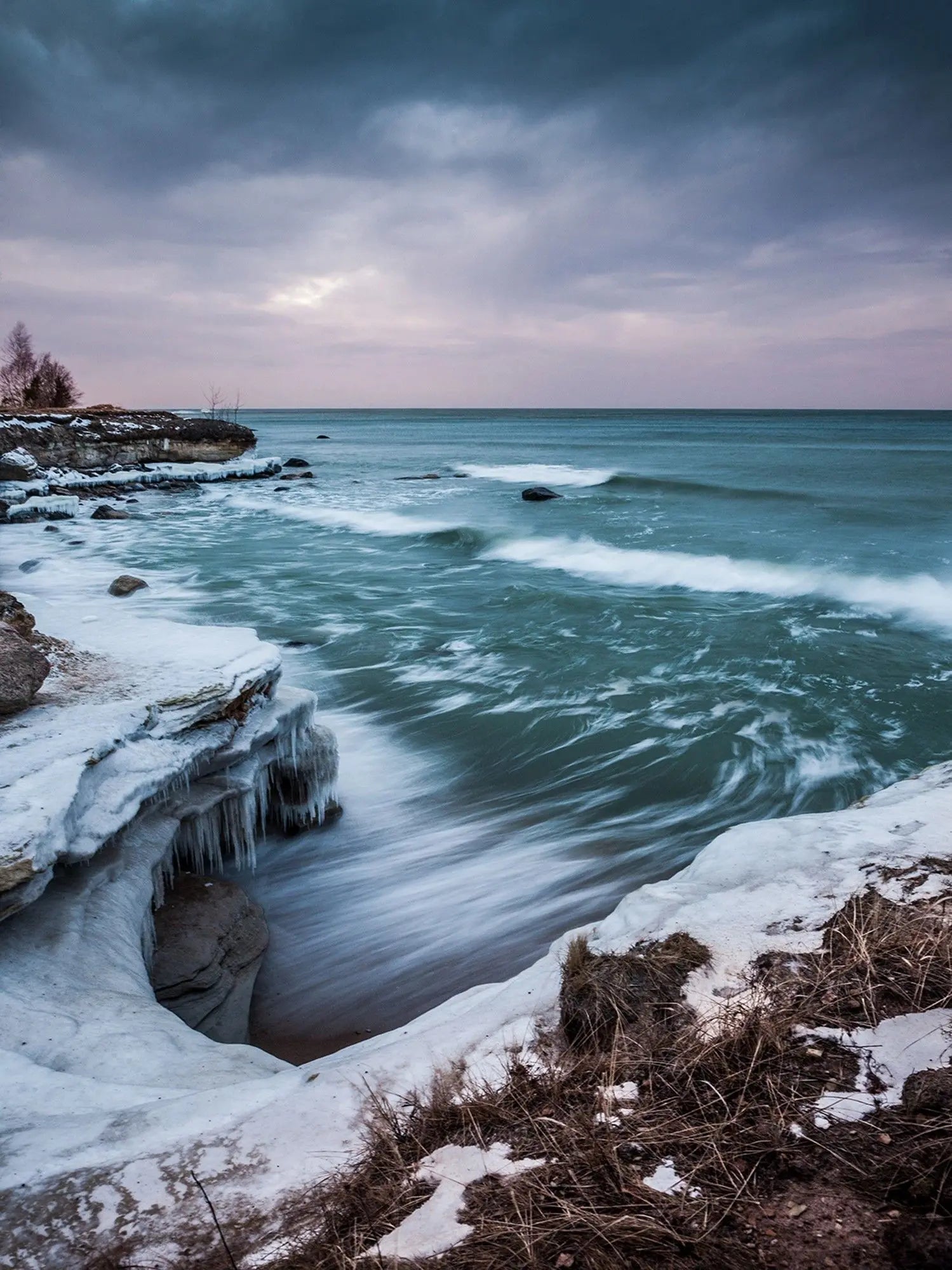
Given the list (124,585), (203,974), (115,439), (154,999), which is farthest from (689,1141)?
(115,439)

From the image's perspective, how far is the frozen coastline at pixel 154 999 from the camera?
238cm

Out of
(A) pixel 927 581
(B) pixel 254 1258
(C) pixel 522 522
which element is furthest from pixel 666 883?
(C) pixel 522 522

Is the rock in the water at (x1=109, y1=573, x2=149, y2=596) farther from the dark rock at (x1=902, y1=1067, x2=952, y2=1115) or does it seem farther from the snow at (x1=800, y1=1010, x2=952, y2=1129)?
the dark rock at (x1=902, y1=1067, x2=952, y2=1115)

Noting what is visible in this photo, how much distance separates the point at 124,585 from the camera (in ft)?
45.4

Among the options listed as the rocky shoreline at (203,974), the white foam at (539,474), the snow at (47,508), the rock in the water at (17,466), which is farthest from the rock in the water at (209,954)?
the white foam at (539,474)

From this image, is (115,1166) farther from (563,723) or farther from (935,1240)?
(563,723)

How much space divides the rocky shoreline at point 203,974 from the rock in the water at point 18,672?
62 mm

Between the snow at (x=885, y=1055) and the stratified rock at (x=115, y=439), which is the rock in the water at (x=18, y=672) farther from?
the stratified rock at (x=115, y=439)

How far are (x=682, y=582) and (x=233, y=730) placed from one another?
12795 millimetres

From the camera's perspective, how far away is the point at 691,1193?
191 cm

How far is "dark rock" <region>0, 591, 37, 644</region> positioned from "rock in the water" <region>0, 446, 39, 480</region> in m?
22.8

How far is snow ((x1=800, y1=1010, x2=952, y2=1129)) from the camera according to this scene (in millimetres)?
2145

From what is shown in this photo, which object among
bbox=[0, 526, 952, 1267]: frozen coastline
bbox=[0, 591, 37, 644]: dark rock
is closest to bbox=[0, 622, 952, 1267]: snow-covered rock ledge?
bbox=[0, 526, 952, 1267]: frozen coastline

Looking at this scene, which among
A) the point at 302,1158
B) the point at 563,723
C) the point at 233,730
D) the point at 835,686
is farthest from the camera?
the point at 835,686
